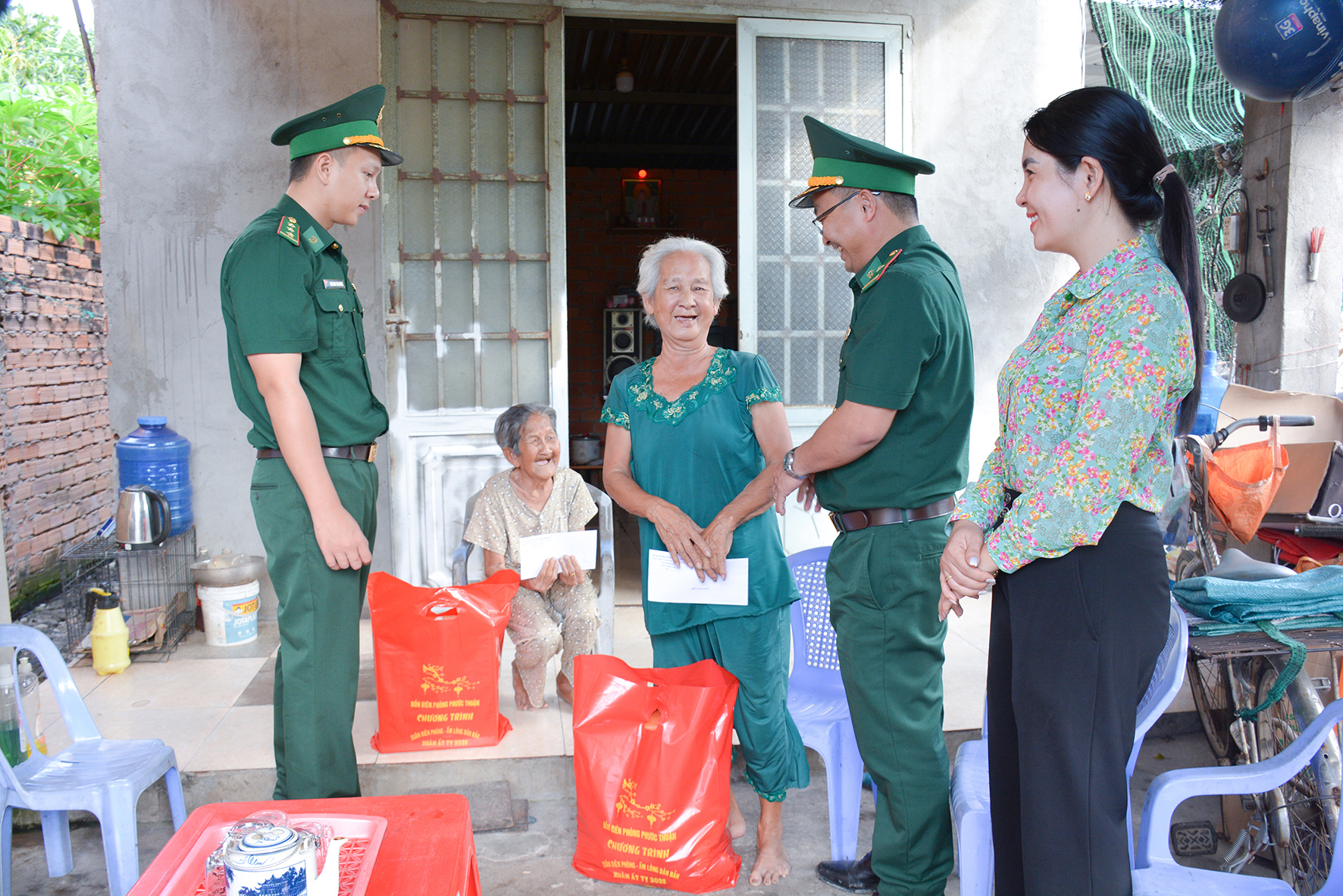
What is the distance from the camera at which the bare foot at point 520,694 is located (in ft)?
9.64

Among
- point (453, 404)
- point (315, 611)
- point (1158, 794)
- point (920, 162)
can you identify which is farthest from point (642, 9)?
point (1158, 794)

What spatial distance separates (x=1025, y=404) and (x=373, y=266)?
317 cm

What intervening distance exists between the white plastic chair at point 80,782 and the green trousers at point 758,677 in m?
1.21

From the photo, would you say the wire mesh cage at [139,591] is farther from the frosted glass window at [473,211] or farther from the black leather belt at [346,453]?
the black leather belt at [346,453]

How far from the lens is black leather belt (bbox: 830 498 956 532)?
1.80 meters

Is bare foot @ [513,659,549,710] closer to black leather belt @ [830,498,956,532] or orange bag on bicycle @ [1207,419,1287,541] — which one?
black leather belt @ [830,498,956,532]

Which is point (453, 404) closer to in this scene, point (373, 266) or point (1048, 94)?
point (373, 266)

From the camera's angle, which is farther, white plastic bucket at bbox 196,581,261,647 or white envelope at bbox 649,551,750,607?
white plastic bucket at bbox 196,581,261,647

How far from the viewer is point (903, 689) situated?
1807 millimetres

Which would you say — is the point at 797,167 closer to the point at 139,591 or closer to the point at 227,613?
the point at 227,613

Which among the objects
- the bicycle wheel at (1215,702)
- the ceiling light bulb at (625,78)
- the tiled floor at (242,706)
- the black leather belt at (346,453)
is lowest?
the tiled floor at (242,706)

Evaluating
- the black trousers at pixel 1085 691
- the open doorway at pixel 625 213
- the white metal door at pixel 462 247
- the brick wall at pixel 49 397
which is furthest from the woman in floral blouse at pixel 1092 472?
the open doorway at pixel 625 213

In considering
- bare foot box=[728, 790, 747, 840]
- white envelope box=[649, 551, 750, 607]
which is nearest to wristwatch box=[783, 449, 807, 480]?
white envelope box=[649, 551, 750, 607]

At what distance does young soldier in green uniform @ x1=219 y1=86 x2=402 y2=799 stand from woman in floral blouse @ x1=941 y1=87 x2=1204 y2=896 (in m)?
1.38
